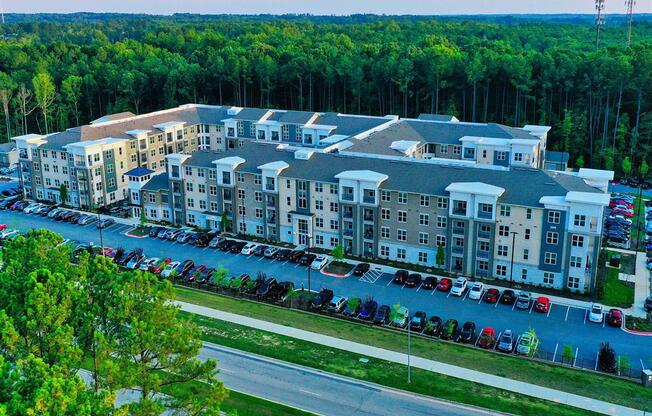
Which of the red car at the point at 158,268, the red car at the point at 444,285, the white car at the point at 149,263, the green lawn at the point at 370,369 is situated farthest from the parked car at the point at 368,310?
the white car at the point at 149,263

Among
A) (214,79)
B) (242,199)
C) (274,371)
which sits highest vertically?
(214,79)

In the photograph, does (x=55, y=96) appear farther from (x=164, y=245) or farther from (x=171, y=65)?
(x=164, y=245)

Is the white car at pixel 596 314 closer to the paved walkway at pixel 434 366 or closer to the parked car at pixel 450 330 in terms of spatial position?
the parked car at pixel 450 330

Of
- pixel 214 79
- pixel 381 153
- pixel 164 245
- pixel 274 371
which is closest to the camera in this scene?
pixel 274 371

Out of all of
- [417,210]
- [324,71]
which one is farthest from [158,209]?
[324,71]

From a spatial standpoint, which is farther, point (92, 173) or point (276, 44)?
point (276, 44)

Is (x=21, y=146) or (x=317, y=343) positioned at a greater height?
(x=21, y=146)

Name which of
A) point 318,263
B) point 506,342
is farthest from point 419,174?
point 506,342

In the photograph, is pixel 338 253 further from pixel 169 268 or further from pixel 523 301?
pixel 523 301
